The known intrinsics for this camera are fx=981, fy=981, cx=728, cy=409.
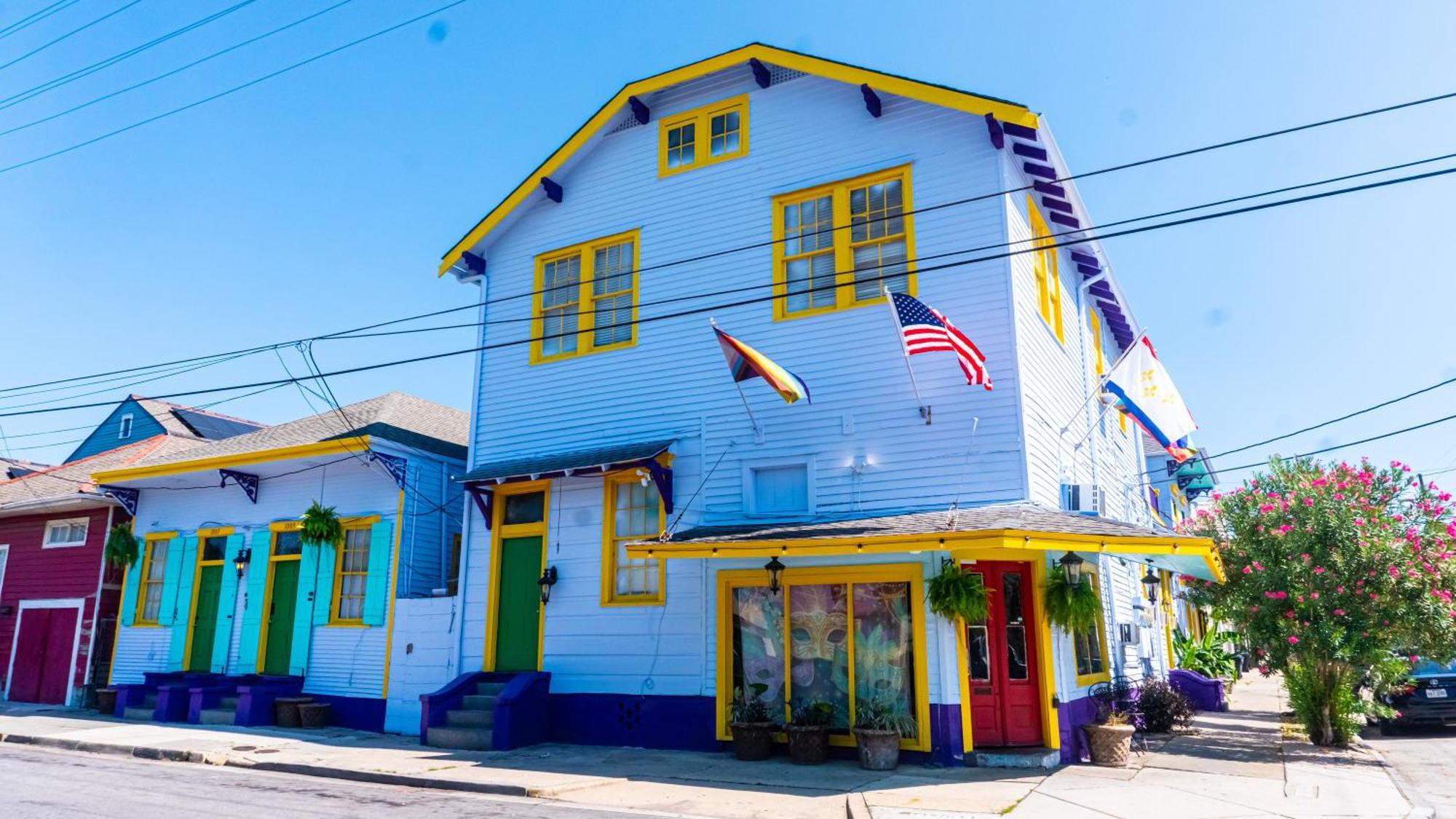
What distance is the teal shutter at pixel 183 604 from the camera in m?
19.1

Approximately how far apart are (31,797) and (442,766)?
4.07 meters

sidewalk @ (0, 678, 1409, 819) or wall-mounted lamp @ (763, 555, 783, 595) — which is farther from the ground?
wall-mounted lamp @ (763, 555, 783, 595)

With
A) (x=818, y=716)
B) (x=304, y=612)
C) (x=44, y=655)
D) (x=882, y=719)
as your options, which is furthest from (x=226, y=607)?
(x=882, y=719)

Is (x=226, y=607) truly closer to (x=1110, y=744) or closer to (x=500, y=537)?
(x=500, y=537)

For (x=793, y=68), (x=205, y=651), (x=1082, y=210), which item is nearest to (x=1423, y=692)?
(x=1082, y=210)

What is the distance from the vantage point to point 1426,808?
30.7 ft

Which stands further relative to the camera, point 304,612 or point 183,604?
point 183,604

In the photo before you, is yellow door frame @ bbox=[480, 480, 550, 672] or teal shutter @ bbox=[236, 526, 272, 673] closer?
yellow door frame @ bbox=[480, 480, 550, 672]

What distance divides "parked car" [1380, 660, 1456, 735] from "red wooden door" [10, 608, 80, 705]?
2523cm

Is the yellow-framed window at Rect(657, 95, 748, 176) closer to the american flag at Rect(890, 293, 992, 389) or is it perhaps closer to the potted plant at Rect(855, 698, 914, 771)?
the american flag at Rect(890, 293, 992, 389)

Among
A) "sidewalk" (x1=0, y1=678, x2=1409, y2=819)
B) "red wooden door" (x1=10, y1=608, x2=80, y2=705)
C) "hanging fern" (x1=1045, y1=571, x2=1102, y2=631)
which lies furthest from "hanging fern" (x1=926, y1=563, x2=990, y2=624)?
"red wooden door" (x1=10, y1=608, x2=80, y2=705)

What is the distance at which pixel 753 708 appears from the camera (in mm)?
12484

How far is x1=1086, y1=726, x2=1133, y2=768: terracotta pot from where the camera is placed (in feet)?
37.9

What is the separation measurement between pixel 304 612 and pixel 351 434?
3675 mm
